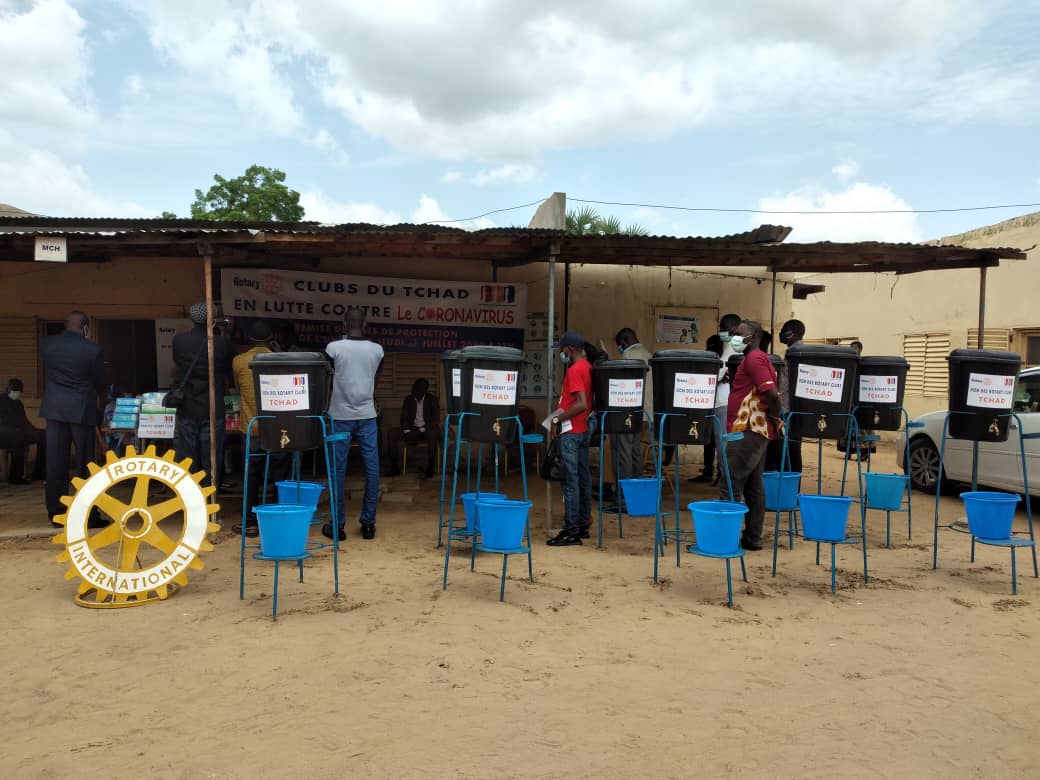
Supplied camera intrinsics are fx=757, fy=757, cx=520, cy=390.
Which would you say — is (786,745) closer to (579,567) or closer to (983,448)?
(579,567)

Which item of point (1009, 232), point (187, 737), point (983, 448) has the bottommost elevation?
point (187, 737)

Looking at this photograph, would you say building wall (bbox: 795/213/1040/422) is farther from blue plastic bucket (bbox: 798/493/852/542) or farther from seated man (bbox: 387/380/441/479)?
blue plastic bucket (bbox: 798/493/852/542)

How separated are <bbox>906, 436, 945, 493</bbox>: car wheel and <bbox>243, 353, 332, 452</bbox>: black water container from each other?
704cm

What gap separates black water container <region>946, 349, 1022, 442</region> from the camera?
18.8 feet

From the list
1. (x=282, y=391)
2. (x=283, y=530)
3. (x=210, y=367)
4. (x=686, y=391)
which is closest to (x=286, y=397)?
(x=282, y=391)

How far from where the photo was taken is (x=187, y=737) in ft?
10.3

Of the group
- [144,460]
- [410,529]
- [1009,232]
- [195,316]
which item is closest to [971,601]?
[410,529]

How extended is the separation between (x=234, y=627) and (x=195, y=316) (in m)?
3.08

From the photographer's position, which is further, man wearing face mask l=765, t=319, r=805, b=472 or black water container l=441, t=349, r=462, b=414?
man wearing face mask l=765, t=319, r=805, b=472

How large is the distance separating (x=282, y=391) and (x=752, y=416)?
3446 mm

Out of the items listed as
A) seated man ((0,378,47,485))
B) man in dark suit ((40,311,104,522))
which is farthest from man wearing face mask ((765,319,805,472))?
A: seated man ((0,378,47,485))

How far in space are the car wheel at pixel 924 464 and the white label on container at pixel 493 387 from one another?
5800mm

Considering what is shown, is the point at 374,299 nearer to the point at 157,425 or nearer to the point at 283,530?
the point at 157,425

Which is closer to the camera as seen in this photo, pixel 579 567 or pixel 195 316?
pixel 579 567
